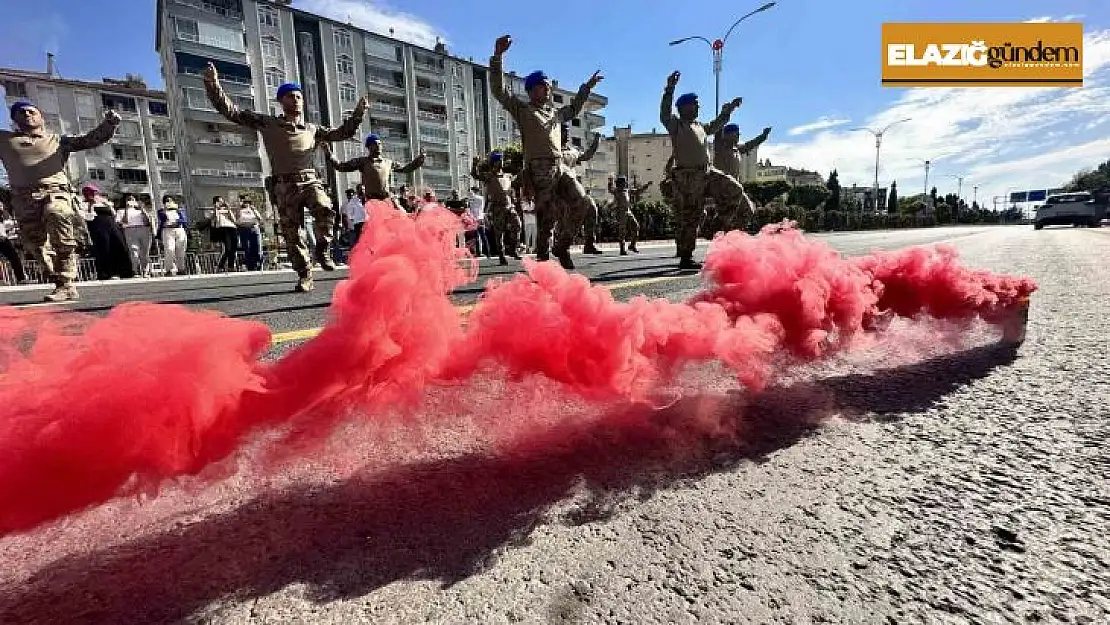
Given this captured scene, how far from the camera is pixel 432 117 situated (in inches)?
2232

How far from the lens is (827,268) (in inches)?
75.2

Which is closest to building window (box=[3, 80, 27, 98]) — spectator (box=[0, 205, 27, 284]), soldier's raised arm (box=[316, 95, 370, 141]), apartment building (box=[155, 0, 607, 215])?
apartment building (box=[155, 0, 607, 215])

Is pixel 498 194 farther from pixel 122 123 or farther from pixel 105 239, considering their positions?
pixel 122 123

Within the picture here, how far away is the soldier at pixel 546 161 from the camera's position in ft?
22.4

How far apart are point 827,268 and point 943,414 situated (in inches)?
22.8

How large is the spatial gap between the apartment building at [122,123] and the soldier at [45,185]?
183 ft

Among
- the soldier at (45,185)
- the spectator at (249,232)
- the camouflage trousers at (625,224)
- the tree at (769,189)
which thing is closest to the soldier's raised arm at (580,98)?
the soldier at (45,185)

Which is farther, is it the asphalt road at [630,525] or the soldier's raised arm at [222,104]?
the soldier's raised arm at [222,104]

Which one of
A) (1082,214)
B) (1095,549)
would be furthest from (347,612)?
(1082,214)

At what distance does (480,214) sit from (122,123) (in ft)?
199

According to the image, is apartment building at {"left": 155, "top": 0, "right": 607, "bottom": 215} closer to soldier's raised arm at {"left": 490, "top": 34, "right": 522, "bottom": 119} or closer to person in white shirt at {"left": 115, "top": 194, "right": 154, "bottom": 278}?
person in white shirt at {"left": 115, "top": 194, "right": 154, "bottom": 278}

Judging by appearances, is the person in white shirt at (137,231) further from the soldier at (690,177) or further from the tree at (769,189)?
the tree at (769,189)

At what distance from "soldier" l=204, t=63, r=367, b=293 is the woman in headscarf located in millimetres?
6794

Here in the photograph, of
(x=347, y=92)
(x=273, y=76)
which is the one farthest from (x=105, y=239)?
(x=347, y=92)
